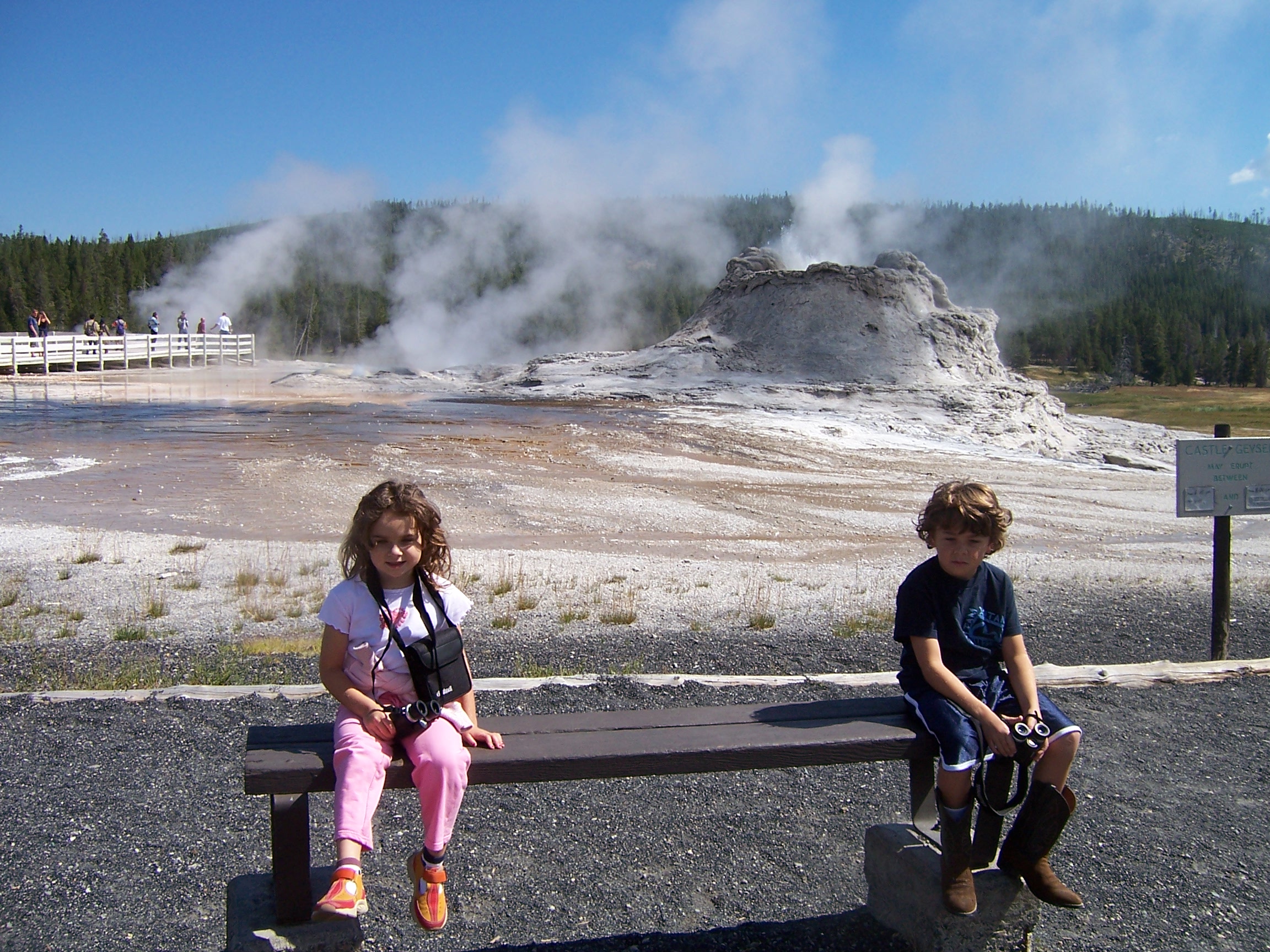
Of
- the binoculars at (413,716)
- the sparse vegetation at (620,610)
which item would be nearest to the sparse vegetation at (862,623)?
the sparse vegetation at (620,610)

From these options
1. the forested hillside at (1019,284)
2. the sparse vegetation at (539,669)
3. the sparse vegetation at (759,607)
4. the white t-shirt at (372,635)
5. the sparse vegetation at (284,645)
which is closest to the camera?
the white t-shirt at (372,635)

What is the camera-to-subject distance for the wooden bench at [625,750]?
242 cm

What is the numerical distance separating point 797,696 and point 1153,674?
1.85 metres

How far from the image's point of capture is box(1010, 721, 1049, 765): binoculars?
2.59m

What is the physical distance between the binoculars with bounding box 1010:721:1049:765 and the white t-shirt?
1.58 m

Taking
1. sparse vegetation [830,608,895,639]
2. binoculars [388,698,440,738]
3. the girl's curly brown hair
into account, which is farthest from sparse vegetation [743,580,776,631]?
binoculars [388,698,440,738]

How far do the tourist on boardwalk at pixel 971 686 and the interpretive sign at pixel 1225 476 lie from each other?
10.5 feet

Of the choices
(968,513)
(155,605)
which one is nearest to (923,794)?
(968,513)

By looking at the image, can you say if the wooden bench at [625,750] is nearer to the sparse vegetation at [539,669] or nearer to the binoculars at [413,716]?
the binoculars at [413,716]

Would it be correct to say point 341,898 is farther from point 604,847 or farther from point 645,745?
point 604,847

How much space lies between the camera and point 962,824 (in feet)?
8.47

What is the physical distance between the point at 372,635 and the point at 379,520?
0.31 m

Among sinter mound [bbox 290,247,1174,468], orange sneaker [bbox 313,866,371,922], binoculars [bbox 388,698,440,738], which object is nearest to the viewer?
orange sneaker [bbox 313,866,371,922]

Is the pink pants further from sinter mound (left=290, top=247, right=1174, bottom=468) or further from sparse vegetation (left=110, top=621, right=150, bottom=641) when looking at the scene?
sinter mound (left=290, top=247, right=1174, bottom=468)
